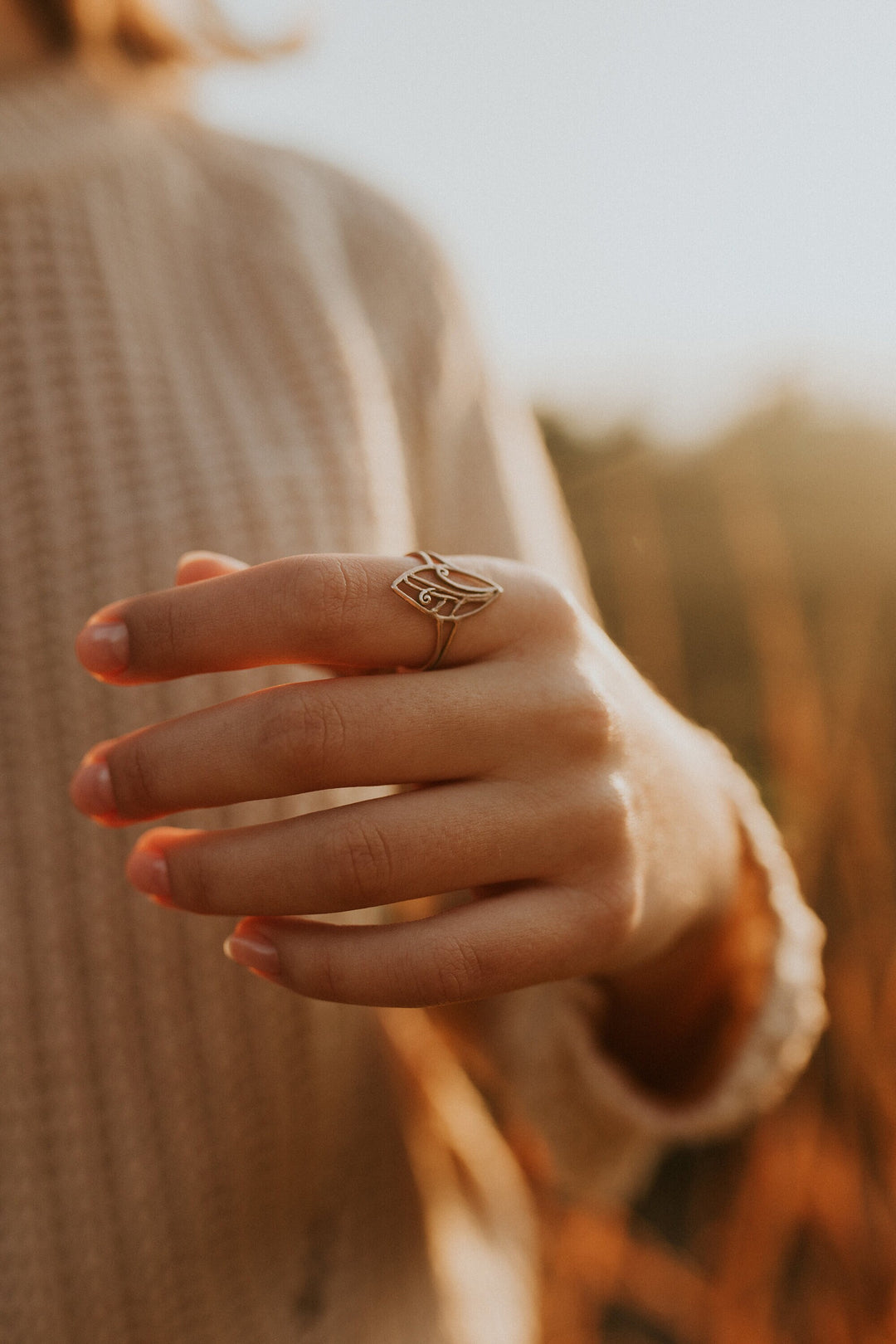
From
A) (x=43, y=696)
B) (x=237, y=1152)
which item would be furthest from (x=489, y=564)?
(x=237, y=1152)

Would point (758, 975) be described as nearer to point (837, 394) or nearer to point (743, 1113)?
point (743, 1113)

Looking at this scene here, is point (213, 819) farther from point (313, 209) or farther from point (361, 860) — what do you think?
point (313, 209)

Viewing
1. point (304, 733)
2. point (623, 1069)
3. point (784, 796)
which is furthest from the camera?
point (784, 796)

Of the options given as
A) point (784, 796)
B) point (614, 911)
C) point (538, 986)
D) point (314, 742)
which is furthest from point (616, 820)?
point (784, 796)

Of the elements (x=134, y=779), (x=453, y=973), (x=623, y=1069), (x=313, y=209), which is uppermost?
(x=313, y=209)

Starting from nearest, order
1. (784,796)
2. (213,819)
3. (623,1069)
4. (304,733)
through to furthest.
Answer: (304,733) < (213,819) < (623,1069) < (784,796)

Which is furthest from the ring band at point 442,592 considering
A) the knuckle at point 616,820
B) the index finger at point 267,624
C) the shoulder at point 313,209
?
the shoulder at point 313,209

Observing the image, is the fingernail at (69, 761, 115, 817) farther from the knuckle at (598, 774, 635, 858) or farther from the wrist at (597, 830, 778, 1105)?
the wrist at (597, 830, 778, 1105)
